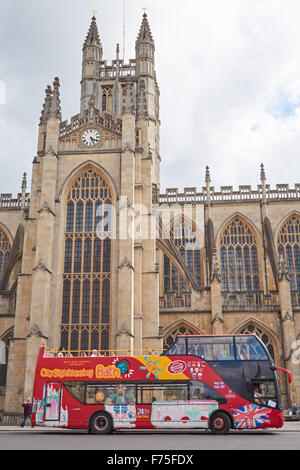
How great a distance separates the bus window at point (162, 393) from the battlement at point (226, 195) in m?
26.7

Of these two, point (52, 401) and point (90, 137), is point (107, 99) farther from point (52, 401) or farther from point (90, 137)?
point (52, 401)

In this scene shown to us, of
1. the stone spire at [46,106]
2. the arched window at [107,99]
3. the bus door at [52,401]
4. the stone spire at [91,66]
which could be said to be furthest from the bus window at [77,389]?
the arched window at [107,99]

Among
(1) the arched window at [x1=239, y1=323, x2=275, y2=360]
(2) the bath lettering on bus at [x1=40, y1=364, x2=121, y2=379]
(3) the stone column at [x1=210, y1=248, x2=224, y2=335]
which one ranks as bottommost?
(2) the bath lettering on bus at [x1=40, y1=364, x2=121, y2=379]

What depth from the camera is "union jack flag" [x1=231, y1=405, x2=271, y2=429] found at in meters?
17.2

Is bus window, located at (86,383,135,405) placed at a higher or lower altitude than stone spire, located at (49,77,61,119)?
lower

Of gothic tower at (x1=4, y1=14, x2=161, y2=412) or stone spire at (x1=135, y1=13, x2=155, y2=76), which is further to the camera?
stone spire at (x1=135, y1=13, x2=155, y2=76)

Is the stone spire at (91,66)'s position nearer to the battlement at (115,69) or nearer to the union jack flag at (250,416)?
the battlement at (115,69)

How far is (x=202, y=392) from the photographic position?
17.6 m

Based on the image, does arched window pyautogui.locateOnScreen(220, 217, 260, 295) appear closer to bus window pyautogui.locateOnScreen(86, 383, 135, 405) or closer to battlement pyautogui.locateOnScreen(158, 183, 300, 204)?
battlement pyautogui.locateOnScreen(158, 183, 300, 204)

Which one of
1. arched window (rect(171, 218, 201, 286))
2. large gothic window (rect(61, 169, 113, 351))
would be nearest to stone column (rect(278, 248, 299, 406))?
arched window (rect(171, 218, 201, 286))

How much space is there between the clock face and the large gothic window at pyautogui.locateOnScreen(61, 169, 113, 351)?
6.29 ft
